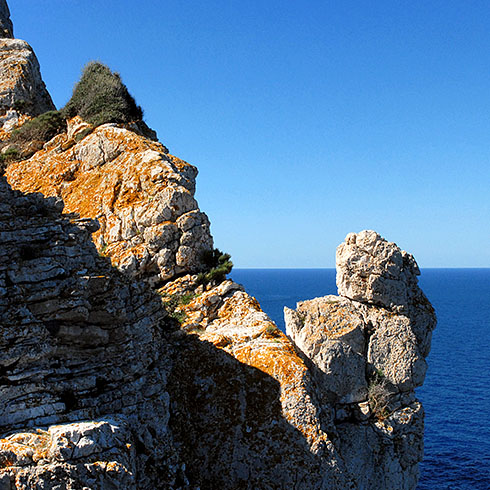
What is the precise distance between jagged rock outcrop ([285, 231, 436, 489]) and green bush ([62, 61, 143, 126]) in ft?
37.8

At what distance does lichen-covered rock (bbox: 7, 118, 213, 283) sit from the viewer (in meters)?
15.8

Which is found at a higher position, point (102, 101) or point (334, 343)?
point (102, 101)

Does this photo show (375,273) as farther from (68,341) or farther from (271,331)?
(68,341)

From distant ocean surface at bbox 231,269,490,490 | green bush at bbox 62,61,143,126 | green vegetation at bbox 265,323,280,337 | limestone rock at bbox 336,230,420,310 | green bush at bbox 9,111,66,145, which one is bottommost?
distant ocean surface at bbox 231,269,490,490

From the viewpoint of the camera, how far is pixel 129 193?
1691cm

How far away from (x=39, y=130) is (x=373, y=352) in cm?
1762

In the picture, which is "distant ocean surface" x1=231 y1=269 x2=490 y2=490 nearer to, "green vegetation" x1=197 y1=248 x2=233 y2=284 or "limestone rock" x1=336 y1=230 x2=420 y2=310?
"limestone rock" x1=336 y1=230 x2=420 y2=310

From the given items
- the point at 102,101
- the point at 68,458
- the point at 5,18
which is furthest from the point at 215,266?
the point at 5,18

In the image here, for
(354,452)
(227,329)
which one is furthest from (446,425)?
(227,329)

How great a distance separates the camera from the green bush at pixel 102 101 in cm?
2075

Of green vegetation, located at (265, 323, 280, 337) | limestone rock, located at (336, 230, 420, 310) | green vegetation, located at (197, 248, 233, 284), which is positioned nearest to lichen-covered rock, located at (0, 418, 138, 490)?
green vegetation, located at (265, 323, 280, 337)

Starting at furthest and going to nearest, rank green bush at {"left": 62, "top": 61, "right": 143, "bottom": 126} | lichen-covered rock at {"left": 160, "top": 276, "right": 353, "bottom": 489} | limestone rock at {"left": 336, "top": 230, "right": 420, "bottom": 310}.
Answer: green bush at {"left": 62, "top": 61, "right": 143, "bottom": 126}
limestone rock at {"left": 336, "top": 230, "right": 420, "bottom": 310}
lichen-covered rock at {"left": 160, "top": 276, "right": 353, "bottom": 489}

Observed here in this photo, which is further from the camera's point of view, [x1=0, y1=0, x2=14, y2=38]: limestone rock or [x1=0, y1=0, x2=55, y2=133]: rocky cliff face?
[x1=0, y1=0, x2=14, y2=38]: limestone rock

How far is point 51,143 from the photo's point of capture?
67.6 ft
